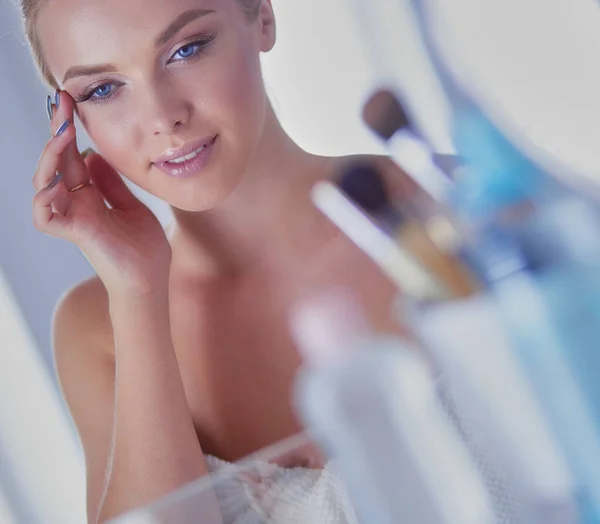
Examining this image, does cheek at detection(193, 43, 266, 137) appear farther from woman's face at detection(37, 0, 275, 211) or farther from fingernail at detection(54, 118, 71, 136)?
fingernail at detection(54, 118, 71, 136)

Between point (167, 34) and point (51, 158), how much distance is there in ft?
0.45

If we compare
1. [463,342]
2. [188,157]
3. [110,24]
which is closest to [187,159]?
[188,157]

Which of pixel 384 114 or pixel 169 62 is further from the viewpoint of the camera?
pixel 384 114

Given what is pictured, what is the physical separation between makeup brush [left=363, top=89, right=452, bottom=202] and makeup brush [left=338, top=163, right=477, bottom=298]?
0.03 meters

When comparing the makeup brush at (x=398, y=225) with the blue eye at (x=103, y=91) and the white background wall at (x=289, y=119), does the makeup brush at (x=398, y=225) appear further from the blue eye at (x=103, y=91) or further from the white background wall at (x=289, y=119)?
the blue eye at (x=103, y=91)

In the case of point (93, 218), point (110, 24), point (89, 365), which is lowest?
point (89, 365)

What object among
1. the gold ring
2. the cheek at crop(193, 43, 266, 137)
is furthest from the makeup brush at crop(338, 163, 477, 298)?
the gold ring

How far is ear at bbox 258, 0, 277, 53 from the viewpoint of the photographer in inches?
20.9

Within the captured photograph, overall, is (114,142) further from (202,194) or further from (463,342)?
(463,342)

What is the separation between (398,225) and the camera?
22.5 inches

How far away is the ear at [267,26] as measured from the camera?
1.74ft

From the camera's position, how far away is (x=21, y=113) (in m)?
0.53

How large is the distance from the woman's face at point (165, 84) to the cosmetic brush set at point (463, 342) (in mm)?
114

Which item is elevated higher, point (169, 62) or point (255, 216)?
point (169, 62)
